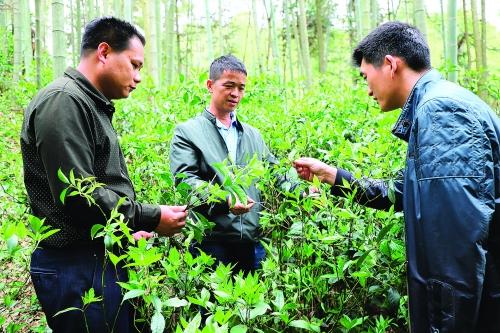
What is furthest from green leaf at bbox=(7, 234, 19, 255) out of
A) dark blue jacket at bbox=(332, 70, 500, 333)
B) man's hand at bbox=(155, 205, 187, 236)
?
dark blue jacket at bbox=(332, 70, 500, 333)

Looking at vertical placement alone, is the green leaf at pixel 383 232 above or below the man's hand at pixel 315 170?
below

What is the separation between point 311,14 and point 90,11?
312 inches

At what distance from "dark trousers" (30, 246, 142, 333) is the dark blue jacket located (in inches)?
44.6

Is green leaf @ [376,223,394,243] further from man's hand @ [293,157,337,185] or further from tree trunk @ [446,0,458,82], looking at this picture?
tree trunk @ [446,0,458,82]

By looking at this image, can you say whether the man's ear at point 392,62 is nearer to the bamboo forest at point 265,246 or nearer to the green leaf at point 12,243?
the bamboo forest at point 265,246

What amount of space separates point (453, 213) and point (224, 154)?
156 centimetres

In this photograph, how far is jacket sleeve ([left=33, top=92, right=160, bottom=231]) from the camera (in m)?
1.58

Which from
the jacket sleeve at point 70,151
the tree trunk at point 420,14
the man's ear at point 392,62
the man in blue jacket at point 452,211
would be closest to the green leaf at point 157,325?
the jacket sleeve at point 70,151

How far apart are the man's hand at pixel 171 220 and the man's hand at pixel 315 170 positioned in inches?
27.2

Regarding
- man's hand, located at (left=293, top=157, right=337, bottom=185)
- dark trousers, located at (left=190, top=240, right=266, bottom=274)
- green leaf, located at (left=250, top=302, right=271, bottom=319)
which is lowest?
dark trousers, located at (left=190, top=240, right=266, bottom=274)

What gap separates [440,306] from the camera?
4.49 feet

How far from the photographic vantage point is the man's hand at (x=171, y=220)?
180cm

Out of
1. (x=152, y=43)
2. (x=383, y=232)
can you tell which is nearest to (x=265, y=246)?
(x=383, y=232)

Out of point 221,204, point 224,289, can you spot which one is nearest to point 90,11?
point 221,204
